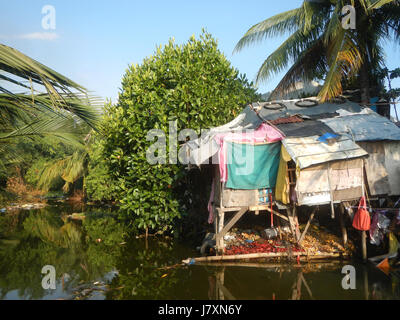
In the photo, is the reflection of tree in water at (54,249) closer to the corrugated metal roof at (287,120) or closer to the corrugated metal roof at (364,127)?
the corrugated metal roof at (287,120)

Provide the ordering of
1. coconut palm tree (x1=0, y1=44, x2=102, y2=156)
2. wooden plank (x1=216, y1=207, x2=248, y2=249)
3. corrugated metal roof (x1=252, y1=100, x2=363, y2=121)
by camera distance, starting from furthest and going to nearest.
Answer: corrugated metal roof (x1=252, y1=100, x2=363, y2=121)
wooden plank (x1=216, y1=207, x2=248, y2=249)
coconut palm tree (x1=0, y1=44, x2=102, y2=156)

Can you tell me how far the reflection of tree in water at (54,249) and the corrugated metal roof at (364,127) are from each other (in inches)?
299

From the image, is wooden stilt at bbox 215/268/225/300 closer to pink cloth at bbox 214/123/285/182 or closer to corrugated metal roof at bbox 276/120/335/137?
pink cloth at bbox 214/123/285/182

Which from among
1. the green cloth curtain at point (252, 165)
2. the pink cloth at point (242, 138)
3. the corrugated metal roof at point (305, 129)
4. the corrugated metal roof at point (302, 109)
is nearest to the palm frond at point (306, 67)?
the corrugated metal roof at point (302, 109)

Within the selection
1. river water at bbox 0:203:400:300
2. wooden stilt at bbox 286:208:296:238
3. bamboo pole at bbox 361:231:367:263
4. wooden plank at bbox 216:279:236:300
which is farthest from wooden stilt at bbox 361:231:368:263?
wooden plank at bbox 216:279:236:300

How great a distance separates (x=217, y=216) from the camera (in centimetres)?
905

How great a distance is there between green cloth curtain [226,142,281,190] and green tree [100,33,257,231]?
2503 millimetres

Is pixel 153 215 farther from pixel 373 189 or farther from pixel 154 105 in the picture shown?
pixel 373 189

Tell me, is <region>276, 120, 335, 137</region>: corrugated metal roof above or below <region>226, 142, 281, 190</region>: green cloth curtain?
above

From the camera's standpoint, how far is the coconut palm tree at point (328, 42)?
916cm

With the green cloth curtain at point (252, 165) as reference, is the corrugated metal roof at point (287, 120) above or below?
above

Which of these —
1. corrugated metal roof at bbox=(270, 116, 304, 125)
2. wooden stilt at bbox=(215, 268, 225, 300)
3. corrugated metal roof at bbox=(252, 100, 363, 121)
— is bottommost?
wooden stilt at bbox=(215, 268, 225, 300)

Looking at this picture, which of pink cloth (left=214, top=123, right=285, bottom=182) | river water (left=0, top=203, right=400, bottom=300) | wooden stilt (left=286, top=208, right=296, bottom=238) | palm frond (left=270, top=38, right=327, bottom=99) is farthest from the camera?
palm frond (left=270, top=38, right=327, bottom=99)

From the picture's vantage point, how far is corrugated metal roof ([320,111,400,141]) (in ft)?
28.6
